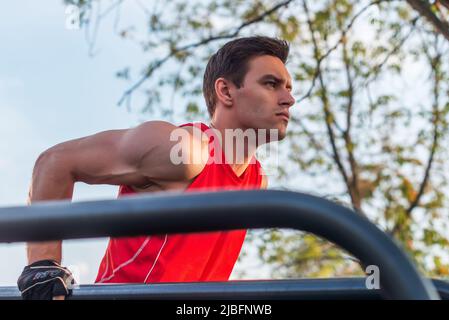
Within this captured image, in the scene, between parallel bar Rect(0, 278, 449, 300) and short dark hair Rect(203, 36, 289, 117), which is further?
short dark hair Rect(203, 36, 289, 117)

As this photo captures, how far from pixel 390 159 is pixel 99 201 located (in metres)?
10.4

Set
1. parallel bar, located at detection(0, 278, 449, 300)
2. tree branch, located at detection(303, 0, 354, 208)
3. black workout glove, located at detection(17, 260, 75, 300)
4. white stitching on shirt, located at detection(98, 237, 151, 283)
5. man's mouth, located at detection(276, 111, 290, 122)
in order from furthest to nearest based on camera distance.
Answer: tree branch, located at detection(303, 0, 354, 208)
man's mouth, located at detection(276, 111, 290, 122)
white stitching on shirt, located at detection(98, 237, 151, 283)
black workout glove, located at detection(17, 260, 75, 300)
parallel bar, located at detection(0, 278, 449, 300)

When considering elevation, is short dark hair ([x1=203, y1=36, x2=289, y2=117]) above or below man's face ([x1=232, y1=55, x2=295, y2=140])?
above

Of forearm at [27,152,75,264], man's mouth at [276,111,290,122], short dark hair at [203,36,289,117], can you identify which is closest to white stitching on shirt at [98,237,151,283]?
forearm at [27,152,75,264]

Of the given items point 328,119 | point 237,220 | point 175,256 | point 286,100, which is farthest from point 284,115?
point 328,119

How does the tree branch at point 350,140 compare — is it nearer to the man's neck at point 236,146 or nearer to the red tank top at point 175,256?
the man's neck at point 236,146

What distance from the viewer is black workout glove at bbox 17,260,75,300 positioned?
73.3 inches

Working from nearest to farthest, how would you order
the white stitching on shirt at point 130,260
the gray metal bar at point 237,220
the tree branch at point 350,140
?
the gray metal bar at point 237,220, the white stitching on shirt at point 130,260, the tree branch at point 350,140

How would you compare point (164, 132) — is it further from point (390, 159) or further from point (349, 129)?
point (390, 159)

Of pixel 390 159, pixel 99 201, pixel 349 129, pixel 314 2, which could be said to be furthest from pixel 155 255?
pixel 390 159

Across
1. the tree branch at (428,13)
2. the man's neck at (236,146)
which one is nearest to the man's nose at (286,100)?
the man's neck at (236,146)

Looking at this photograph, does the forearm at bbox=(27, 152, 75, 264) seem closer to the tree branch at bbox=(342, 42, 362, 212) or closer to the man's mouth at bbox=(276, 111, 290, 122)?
the man's mouth at bbox=(276, 111, 290, 122)

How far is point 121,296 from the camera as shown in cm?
180

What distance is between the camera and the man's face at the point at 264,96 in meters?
3.27
